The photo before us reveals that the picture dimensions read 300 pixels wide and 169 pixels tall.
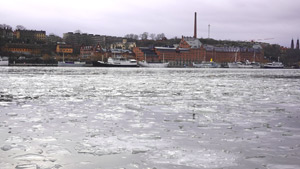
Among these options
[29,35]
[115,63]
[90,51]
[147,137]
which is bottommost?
[147,137]

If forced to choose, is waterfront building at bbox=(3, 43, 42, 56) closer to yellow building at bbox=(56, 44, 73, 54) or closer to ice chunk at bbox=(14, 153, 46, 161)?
yellow building at bbox=(56, 44, 73, 54)

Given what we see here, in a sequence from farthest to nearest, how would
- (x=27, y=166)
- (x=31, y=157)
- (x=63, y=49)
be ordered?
(x=63, y=49), (x=31, y=157), (x=27, y=166)

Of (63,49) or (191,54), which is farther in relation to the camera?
(191,54)

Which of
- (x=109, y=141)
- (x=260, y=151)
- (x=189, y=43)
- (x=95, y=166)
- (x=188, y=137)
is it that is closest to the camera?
(x=95, y=166)

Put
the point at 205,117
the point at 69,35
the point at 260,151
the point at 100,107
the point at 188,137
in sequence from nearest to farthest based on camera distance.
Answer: the point at 260,151 < the point at 188,137 < the point at 205,117 < the point at 100,107 < the point at 69,35

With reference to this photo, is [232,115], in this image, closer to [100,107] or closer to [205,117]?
[205,117]

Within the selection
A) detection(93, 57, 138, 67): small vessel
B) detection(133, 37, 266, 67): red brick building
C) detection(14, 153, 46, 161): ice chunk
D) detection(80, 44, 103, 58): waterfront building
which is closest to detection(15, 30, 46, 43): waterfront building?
detection(80, 44, 103, 58): waterfront building

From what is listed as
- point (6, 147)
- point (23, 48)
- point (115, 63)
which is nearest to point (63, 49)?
point (23, 48)

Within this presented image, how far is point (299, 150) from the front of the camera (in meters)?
5.50

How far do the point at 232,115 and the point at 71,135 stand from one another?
466cm

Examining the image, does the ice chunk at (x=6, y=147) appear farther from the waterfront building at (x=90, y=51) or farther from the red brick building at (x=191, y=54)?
the waterfront building at (x=90, y=51)

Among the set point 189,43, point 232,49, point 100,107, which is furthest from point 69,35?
point 100,107

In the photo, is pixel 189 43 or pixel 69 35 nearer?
pixel 189 43

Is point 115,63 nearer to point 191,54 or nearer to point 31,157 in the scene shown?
point 191,54
